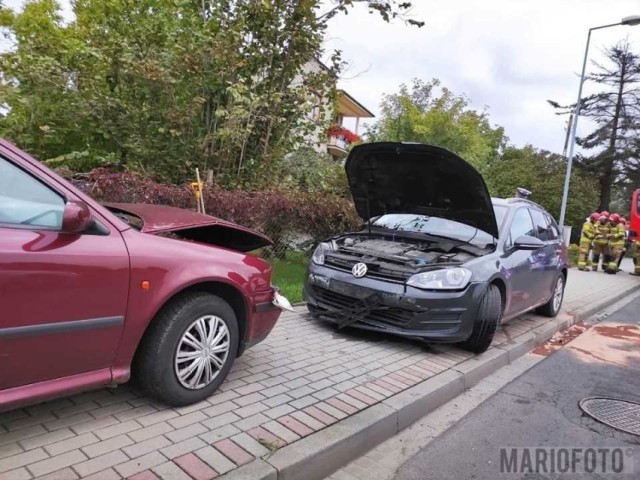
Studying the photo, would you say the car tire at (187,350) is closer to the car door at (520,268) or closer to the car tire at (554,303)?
the car door at (520,268)

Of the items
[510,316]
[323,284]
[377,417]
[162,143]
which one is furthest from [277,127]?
[377,417]

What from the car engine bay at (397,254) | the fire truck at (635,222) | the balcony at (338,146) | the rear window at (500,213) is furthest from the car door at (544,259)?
the balcony at (338,146)

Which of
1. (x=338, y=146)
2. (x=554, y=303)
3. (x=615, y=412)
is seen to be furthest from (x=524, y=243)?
(x=338, y=146)

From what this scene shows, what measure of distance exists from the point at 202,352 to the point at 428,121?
21.5 m

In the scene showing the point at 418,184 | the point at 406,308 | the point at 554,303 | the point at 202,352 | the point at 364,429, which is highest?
the point at 418,184

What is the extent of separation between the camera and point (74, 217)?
2.47 meters

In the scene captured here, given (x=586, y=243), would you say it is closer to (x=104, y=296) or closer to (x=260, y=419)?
(x=260, y=419)

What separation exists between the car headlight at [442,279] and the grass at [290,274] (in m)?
2.17

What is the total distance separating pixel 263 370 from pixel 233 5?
6061 millimetres

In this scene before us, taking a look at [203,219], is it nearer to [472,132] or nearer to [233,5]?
[233,5]

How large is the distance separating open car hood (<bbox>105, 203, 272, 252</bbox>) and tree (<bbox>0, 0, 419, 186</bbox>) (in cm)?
344

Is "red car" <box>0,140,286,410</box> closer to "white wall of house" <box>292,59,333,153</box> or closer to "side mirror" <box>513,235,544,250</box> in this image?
"side mirror" <box>513,235,544,250</box>

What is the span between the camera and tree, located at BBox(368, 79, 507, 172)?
23172 mm

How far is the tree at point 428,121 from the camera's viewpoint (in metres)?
23.2
